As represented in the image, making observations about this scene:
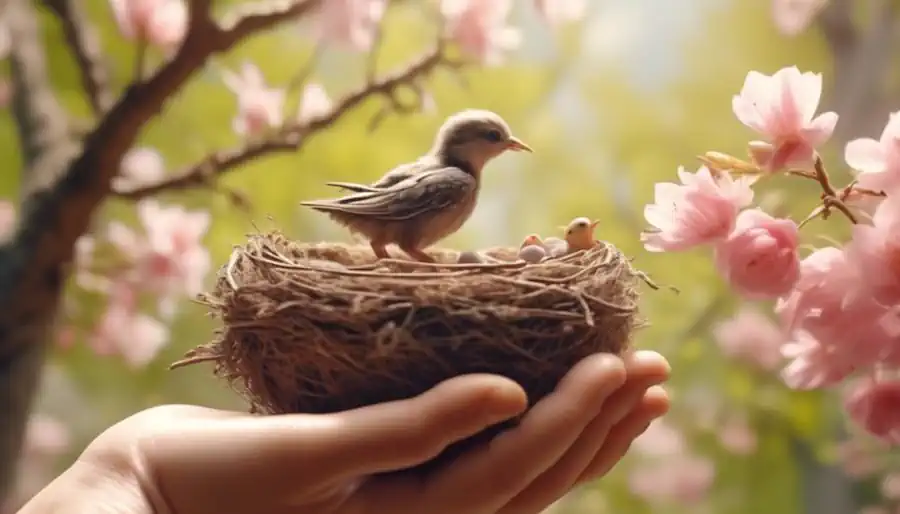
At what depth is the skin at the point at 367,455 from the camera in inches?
22.4

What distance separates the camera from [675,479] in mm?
1324

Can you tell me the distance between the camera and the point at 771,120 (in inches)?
24.1

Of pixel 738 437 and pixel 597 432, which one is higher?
pixel 738 437

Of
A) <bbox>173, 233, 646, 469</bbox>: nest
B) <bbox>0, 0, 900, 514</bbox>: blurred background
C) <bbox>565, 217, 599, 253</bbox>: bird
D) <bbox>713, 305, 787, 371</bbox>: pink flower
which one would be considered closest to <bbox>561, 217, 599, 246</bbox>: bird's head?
<bbox>565, 217, 599, 253</bbox>: bird

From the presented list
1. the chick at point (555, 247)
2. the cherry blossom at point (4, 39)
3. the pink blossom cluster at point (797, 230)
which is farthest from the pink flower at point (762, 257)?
the cherry blossom at point (4, 39)

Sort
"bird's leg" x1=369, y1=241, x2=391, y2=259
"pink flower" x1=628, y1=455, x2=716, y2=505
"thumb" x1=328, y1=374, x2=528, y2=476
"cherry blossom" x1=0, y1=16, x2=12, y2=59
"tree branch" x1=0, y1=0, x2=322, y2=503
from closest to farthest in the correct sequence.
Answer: "thumb" x1=328, y1=374, x2=528, y2=476, "bird's leg" x1=369, y1=241, x2=391, y2=259, "tree branch" x1=0, y1=0, x2=322, y2=503, "cherry blossom" x1=0, y1=16, x2=12, y2=59, "pink flower" x1=628, y1=455, x2=716, y2=505

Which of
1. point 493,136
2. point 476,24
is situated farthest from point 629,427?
point 476,24

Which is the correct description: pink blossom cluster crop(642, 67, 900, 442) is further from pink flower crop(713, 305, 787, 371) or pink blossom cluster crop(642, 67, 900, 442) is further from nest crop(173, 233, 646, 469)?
pink flower crop(713, 305, 787, 371)

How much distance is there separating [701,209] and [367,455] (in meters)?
0.28

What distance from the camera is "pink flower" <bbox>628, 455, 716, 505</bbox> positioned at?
52.2 inches

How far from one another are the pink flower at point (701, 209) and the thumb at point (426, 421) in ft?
0.53

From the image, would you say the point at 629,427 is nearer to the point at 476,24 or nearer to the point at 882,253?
the point at 882,253

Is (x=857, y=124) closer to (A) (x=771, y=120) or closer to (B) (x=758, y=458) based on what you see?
(B) (x=758, y=458)

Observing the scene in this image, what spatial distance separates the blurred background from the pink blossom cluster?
60 centimetres
